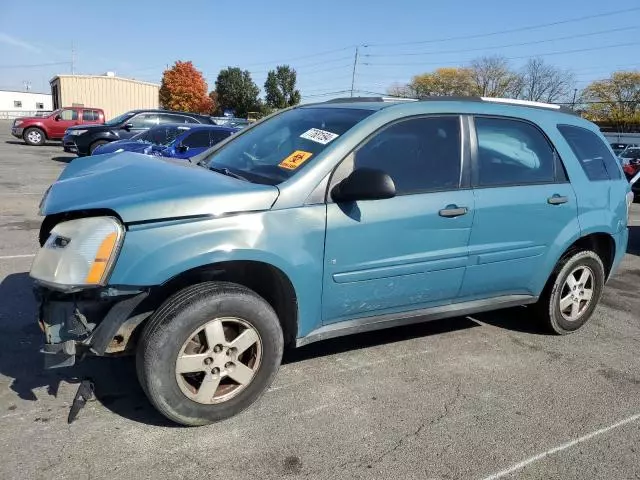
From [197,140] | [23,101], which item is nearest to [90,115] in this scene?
[197,140]

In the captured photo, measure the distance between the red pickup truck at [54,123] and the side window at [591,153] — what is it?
73.3 feet

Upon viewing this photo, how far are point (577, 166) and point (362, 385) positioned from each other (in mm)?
2452

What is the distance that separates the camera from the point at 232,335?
9.76 ft

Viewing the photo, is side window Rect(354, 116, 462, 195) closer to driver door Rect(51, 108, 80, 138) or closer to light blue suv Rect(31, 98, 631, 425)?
light blue suv Rect(31, 98, 631, 425)

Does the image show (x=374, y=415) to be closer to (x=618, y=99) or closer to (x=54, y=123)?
(x=54, y=123)

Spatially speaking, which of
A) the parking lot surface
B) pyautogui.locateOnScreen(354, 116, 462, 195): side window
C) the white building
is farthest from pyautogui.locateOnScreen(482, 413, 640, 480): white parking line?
the white building

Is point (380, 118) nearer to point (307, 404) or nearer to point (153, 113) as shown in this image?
point (307, 404)

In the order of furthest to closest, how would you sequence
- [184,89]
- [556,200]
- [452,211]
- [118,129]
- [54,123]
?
[184,89] < [54,123] < [118,129] < [556,200] < [452,211]

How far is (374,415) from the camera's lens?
3162 mm

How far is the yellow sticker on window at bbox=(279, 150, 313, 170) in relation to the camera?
10.6 feet

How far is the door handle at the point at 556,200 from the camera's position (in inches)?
159

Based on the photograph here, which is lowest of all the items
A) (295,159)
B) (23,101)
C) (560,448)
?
(560,448)

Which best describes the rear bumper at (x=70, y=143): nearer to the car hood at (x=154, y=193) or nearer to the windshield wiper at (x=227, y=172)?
the windshield wiper at (x=227, y=172)

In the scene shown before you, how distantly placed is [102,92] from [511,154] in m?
37.1
